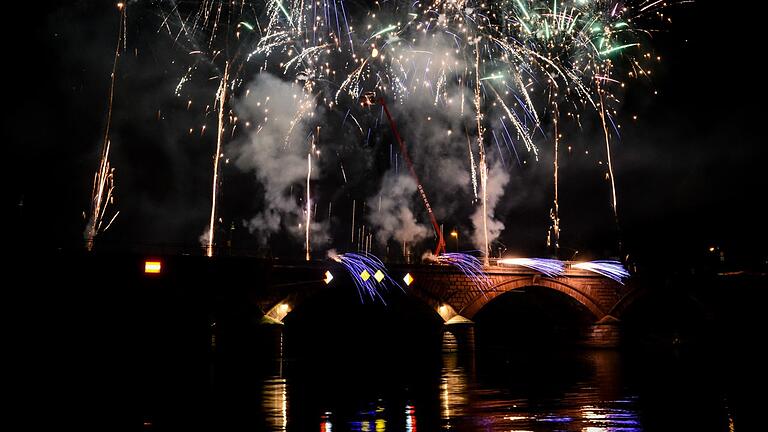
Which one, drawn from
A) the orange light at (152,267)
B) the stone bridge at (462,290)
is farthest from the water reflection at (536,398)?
the stone bridge at (462,290)

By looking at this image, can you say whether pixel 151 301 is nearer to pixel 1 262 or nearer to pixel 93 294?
pixel 93 294

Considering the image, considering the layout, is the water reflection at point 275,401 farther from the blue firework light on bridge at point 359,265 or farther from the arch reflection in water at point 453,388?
the blue firework light on bridge at point 359,265

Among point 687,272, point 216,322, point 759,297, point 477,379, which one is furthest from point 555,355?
point 759,297

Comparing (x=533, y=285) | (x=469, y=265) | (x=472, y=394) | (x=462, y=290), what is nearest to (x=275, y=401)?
(x=472, y=394)

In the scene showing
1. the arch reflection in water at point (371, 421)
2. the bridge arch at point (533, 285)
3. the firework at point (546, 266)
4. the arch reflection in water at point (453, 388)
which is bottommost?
the arch reflection in water at point (453, 388)

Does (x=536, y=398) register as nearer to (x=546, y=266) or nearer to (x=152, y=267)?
(x=152, y=267)

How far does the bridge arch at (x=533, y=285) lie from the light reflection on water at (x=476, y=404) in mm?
22972

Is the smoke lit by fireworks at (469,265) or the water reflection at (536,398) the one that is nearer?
the water reflection at (536,398)

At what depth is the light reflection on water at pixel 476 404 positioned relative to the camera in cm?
1030

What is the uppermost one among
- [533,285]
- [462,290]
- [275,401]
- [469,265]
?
[469,265]

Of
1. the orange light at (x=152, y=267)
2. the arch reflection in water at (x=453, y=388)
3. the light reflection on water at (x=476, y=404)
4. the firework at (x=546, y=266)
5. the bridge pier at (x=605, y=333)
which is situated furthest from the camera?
the firework at (x=546, y=266)

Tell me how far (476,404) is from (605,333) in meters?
33.5

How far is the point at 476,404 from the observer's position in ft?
40.9

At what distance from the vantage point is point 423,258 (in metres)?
41.4
